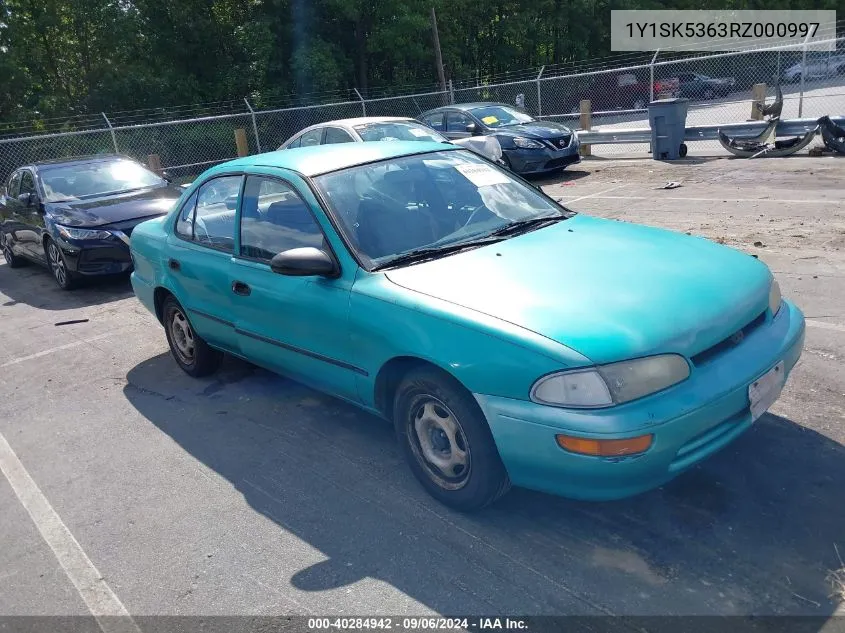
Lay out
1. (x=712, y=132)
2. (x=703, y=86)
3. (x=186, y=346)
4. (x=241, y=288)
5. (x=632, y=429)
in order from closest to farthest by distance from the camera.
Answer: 1. (x=632, y=429)
2. (x=241, y=288)
3. (x=186, y=346)
4. (x=712, y=132)
5. (x=703, y=86)

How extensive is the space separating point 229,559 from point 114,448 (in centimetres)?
168

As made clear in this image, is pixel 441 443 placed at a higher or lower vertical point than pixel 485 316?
lower

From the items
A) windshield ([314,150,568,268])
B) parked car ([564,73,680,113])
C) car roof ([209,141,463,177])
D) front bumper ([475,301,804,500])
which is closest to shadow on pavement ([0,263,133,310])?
car roof ([209,141,463,177])

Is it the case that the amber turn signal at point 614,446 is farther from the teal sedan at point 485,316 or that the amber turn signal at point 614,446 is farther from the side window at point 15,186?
the side window at point 15,186

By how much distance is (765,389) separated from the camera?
3.19 metres

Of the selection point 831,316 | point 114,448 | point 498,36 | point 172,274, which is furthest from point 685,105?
point 498,36

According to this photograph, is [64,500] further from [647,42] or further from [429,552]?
[647,42]

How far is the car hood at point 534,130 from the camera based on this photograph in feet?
45.8

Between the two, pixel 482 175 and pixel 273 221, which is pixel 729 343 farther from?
pixel 273 221

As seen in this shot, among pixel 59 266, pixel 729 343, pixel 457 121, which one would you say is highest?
pixel 457 121

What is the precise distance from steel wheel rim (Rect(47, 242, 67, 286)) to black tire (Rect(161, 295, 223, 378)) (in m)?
4.02

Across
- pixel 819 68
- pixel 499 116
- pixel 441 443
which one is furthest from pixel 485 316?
pixel 819 68

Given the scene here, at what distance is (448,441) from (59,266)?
24.3ft

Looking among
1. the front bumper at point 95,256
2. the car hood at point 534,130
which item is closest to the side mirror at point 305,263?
the front bumper at point 95,256
